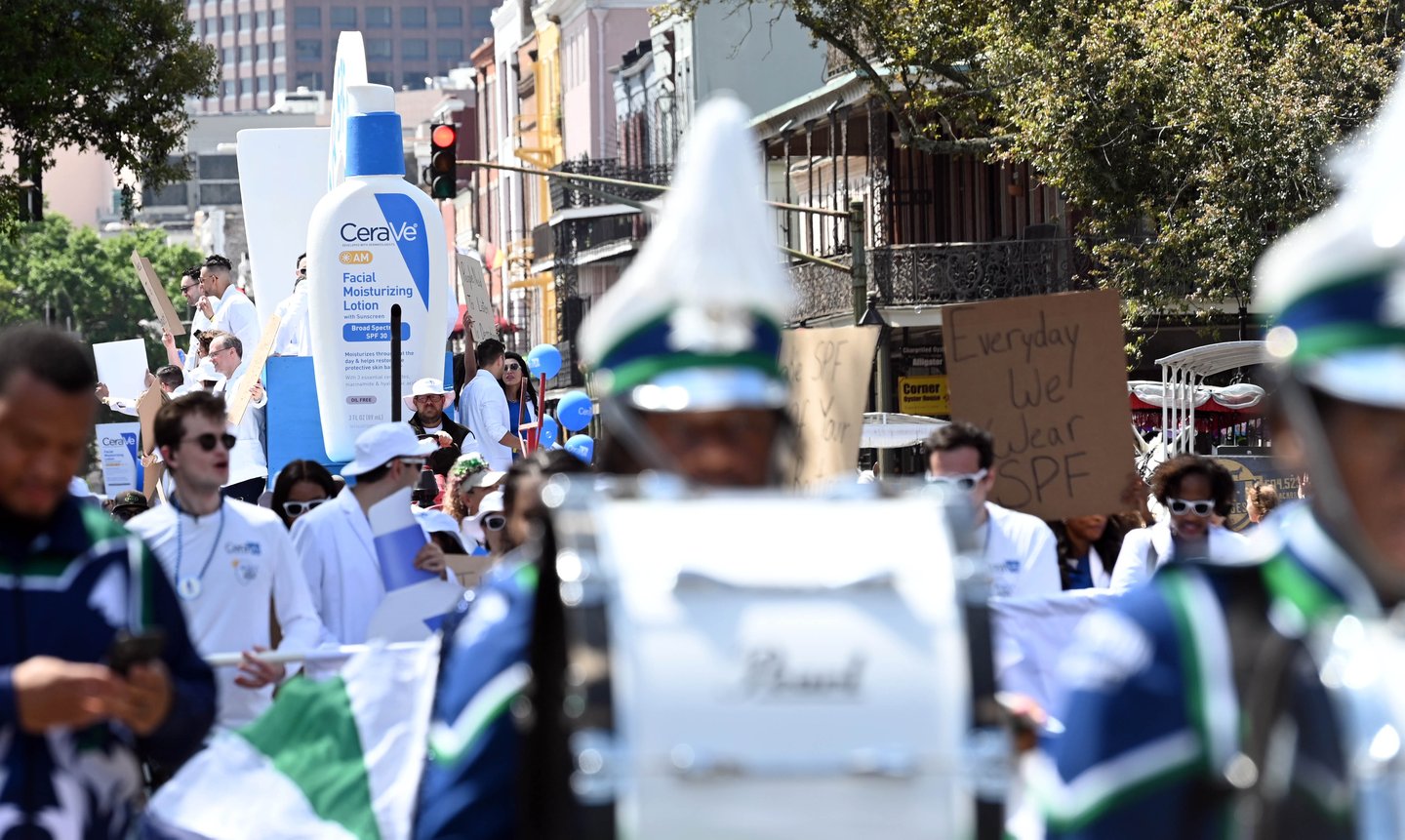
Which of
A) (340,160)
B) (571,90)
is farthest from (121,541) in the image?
(571,90)

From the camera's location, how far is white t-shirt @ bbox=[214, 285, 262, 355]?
63.6 feet

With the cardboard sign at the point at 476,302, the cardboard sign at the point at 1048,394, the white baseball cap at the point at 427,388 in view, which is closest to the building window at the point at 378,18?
the cardboard sign at the point at 476,302

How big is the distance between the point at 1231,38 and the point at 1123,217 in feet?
9.23

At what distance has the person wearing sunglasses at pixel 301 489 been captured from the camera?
10047 mm

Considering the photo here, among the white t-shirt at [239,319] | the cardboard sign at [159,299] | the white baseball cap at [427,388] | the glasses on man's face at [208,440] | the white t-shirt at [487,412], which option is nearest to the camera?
the glasses on man's face at [208,440]

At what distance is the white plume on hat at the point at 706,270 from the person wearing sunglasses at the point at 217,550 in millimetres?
4512

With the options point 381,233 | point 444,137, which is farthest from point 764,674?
point 444,137

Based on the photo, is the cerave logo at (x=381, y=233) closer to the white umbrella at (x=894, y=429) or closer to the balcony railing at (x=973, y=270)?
the white umbrella at (x=894, y=429)

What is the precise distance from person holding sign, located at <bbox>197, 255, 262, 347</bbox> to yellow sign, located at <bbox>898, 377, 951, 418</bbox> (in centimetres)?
2189

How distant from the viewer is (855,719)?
115 inches

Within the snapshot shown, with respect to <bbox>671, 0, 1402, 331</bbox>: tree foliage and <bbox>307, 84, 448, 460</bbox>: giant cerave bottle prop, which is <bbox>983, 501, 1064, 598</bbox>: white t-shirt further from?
<bbox>671, 0, 1402, 331</bbox>: tree foliage

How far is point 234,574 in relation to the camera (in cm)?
773

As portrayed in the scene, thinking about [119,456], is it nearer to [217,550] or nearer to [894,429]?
[217,550]

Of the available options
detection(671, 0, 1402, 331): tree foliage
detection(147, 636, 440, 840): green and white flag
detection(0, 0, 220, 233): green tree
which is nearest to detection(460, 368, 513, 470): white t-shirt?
detection(0, 0, 220, 233): green tree
